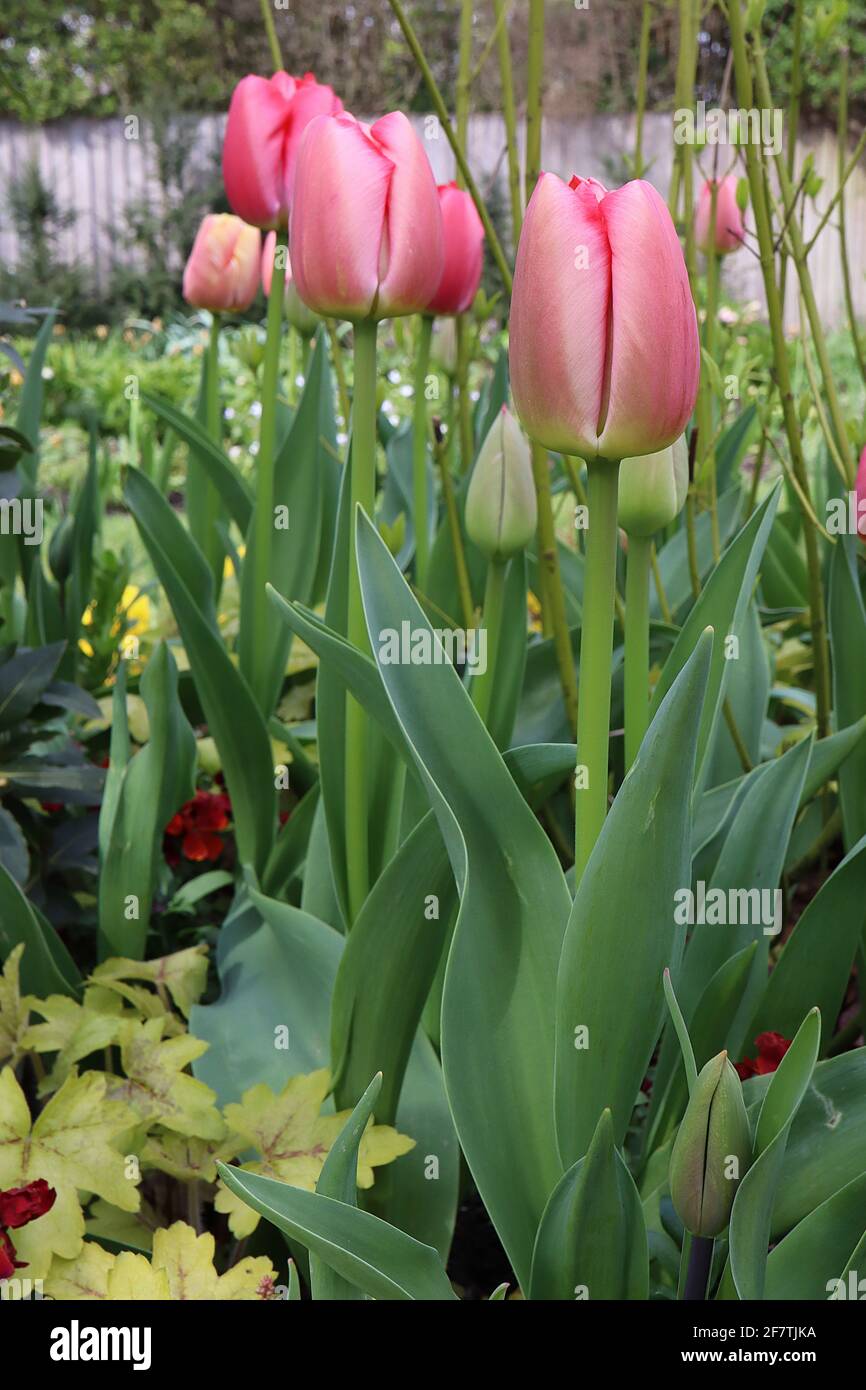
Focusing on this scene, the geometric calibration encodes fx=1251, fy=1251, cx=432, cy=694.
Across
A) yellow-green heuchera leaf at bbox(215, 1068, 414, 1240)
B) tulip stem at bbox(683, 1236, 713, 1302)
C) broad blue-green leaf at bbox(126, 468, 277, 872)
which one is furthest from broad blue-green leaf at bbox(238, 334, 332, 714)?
tulip stem at bbox(683, 1236, 713, 1302)

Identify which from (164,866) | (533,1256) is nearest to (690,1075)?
(533,1256)

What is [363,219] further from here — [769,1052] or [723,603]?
[769,1052]

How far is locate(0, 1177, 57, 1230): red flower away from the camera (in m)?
0.81

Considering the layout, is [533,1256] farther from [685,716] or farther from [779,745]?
[779,745]

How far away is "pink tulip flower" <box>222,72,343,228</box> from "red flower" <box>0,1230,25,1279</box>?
3.12ft

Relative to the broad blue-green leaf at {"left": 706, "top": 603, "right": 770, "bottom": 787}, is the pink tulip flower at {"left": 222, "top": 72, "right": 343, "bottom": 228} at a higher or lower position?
higher

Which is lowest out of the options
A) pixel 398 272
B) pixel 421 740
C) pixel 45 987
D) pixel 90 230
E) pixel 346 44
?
pixel 45 987

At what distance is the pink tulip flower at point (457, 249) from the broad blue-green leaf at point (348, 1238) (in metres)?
0.90

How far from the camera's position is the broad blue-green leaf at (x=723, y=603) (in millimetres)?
866

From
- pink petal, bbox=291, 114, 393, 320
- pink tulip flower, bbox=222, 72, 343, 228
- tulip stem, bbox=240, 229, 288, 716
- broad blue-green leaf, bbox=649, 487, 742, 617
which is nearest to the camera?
pink petal, bbox=291, 114, 393, 320

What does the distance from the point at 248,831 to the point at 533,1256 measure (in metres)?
0.66

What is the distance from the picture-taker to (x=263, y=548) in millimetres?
1409

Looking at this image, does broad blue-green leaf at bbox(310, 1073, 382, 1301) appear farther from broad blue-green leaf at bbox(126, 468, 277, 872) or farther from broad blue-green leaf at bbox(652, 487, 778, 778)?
broad blue-green leaf at bbox(126, 468, 277, 872)
